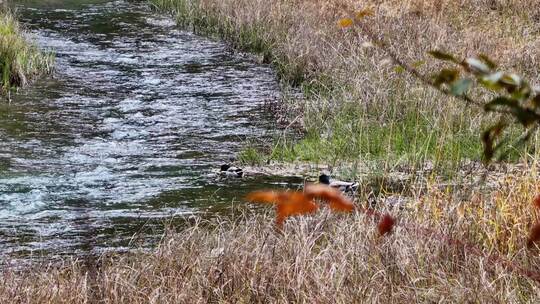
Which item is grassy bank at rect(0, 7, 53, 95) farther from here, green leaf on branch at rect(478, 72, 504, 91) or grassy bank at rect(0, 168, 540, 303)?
green leaf on branch at rect(478, 72, 504, 91)

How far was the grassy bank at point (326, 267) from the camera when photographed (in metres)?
4.07

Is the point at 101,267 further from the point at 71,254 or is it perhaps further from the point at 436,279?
the point at 436,279

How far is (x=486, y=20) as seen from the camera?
14305 mm

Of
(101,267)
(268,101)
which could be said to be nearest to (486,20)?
(268,101)

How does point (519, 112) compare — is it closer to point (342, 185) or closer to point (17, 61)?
point (342, 185)

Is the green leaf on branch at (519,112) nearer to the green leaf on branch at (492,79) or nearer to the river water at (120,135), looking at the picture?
the green leaf on branch at (492,79)

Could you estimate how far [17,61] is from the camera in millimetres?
11438

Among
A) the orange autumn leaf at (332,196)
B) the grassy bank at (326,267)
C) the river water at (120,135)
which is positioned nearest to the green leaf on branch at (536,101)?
the orange autumn leaf at (332,196)

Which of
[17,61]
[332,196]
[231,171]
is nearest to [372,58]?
[231,171]

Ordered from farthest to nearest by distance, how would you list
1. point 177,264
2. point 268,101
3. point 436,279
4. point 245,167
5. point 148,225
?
point 268,101 < point 245,167 < point 148,225 < point 177,264 < point 436,279

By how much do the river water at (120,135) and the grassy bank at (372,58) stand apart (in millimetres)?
467

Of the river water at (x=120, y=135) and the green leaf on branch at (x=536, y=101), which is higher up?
the green leaf on branch at (x=536, y=101)

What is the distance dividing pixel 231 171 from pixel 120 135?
178cm

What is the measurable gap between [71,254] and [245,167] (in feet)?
8.27
